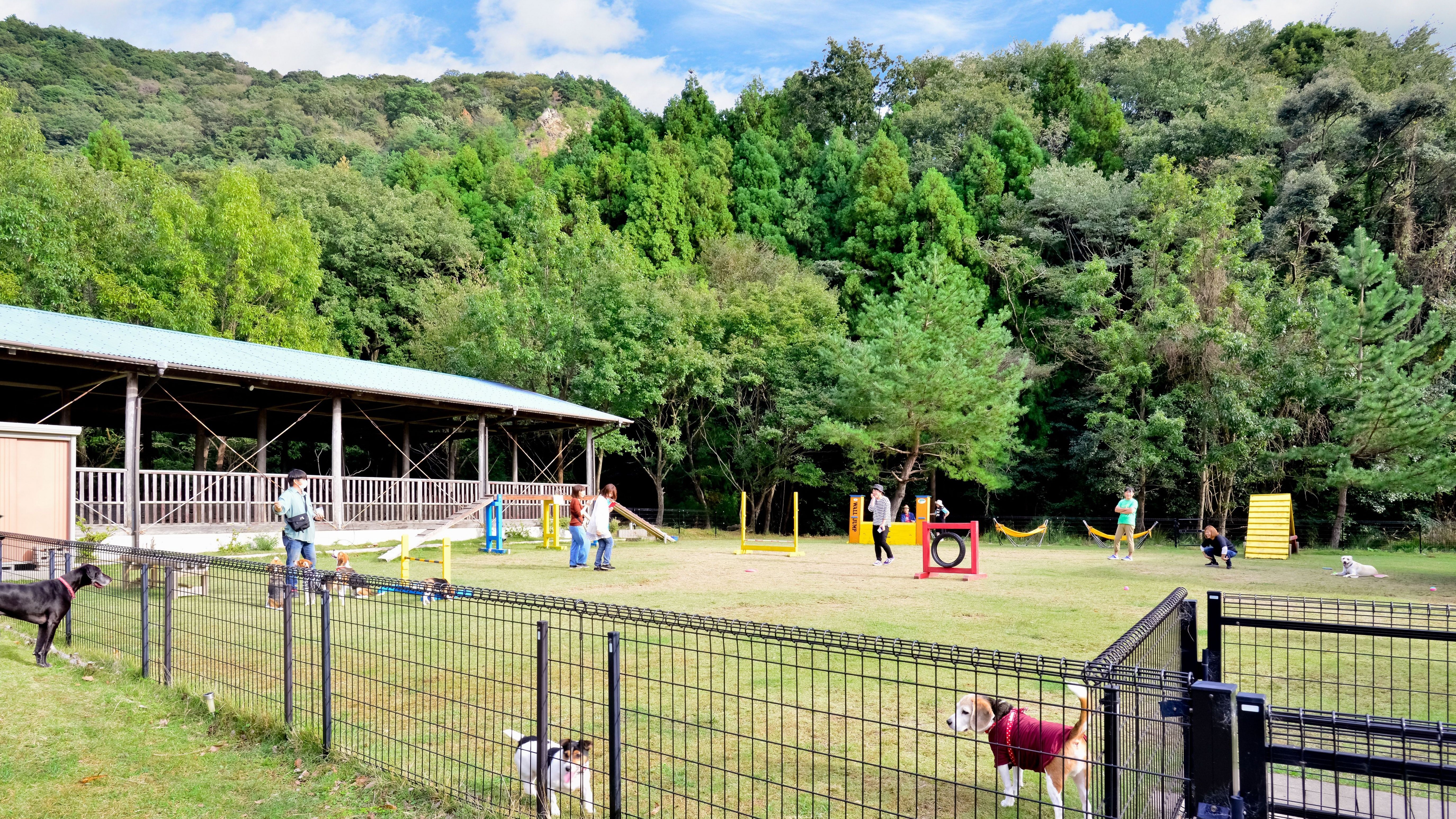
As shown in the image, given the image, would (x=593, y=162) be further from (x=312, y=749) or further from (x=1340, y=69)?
(x=312, y=749)

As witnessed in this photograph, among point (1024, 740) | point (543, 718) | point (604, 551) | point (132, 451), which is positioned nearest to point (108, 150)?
point (132, 451)

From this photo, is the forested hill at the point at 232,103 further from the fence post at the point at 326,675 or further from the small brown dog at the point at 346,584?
the fence post at the point at 326,675

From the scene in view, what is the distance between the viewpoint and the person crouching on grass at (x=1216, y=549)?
17844 mm

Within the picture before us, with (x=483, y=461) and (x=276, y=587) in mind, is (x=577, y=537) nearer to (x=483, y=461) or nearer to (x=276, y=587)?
(x=276, y=587)

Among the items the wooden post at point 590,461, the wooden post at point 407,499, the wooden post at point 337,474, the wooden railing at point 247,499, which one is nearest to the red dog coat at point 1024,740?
the wooden railing at point 247,499

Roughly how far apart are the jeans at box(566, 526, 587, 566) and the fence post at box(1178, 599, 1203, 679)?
1159 cm

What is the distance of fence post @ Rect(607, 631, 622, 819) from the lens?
377cm

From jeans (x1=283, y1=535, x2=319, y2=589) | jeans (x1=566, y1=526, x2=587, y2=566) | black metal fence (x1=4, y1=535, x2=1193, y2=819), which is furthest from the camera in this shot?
jeans (x1=566, y1=526, x2=587, y2=566)

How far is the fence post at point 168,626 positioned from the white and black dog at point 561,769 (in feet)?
11.9

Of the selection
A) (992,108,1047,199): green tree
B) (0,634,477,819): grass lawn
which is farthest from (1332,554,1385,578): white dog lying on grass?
(992,108,1047,199): green tree

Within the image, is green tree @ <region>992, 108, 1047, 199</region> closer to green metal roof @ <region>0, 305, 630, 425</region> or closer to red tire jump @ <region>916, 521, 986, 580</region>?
green metal roof @ <region>0, 305, 630, 425</region>

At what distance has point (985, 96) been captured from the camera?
48.8m

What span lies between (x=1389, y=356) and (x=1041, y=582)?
17.9 m

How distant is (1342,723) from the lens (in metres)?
2.52
